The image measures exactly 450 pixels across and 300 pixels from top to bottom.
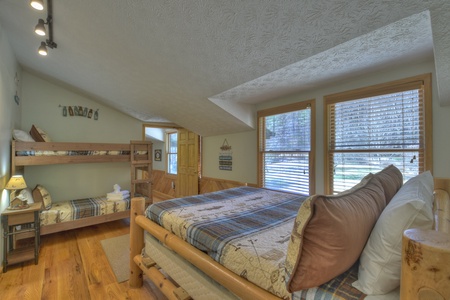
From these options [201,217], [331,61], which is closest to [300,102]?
[331,61]

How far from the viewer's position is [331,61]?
6.52 ft

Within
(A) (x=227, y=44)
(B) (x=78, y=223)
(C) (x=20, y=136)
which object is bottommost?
(B) (x=78, y=223)

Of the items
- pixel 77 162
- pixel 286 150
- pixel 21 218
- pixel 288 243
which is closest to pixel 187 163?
pixel 77 162

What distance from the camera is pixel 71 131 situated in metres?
4.06

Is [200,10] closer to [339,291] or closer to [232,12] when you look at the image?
[232,12]

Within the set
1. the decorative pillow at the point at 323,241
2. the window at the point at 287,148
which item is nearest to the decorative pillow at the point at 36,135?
the window at the point at 287,148

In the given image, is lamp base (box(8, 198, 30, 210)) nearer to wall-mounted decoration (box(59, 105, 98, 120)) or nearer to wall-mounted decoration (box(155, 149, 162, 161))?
wall-mounted decoration (box(59, 105, 98, 120))

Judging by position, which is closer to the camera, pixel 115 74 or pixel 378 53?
pixel 378 53

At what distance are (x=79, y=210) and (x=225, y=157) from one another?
255cm

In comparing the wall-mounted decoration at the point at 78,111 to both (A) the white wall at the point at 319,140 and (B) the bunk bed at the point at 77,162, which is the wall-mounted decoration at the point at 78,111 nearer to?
(B) the bunk bed at the point at 77,162

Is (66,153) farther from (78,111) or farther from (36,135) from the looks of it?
(78,111)

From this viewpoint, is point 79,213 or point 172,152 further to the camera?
point 172,152

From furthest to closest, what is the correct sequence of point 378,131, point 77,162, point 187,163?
1. point 187,163
2. point 77,162
3. point 378,131

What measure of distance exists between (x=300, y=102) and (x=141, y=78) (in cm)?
223
